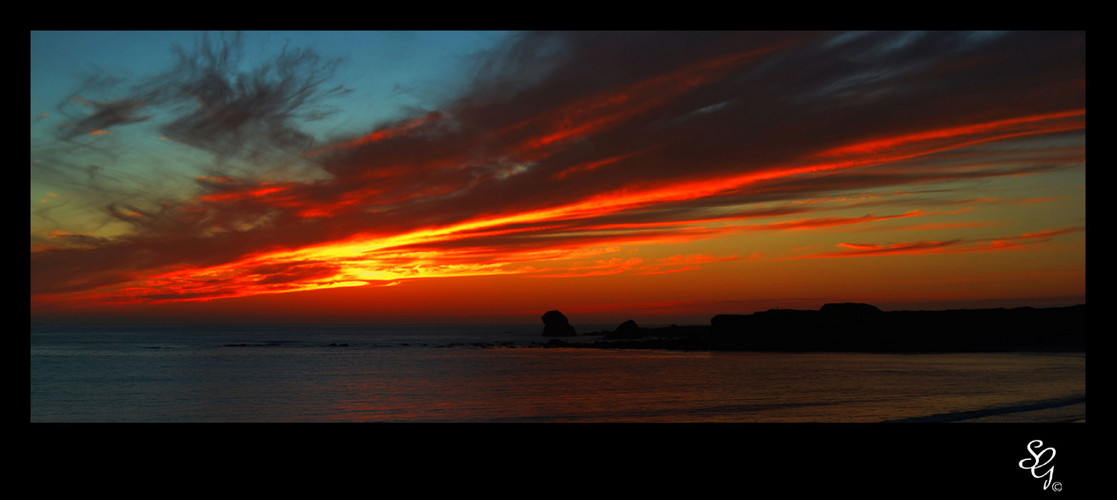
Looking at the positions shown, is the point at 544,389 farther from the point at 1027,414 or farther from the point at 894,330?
the point at 894,330

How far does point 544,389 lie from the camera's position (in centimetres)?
3303

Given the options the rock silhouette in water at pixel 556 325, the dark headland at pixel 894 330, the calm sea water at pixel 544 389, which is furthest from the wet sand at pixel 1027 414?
the rock silhouette in water at pixel 556 325

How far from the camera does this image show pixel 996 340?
204ft

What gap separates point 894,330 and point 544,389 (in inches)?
1841
